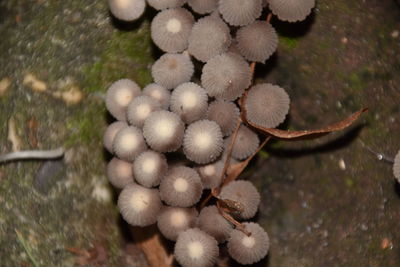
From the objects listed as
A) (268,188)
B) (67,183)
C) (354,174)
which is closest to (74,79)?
(67,183)

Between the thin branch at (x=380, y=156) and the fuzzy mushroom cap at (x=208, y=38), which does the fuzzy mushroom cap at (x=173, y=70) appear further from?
the thin branch at (x=380, y=156)

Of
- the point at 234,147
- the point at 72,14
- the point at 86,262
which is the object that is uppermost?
the point at 72,14

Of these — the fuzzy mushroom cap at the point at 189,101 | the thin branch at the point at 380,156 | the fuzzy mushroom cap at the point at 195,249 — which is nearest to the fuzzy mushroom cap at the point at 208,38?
the fuzzy mushroom cap at the point at 189,101

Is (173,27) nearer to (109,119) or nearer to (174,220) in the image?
(109,119)

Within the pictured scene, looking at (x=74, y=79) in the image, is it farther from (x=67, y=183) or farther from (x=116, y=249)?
(x=116, y=249)

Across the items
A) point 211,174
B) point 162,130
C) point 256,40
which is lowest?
point 211,174

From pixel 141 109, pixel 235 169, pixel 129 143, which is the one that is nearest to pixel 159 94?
pixel 141 109
